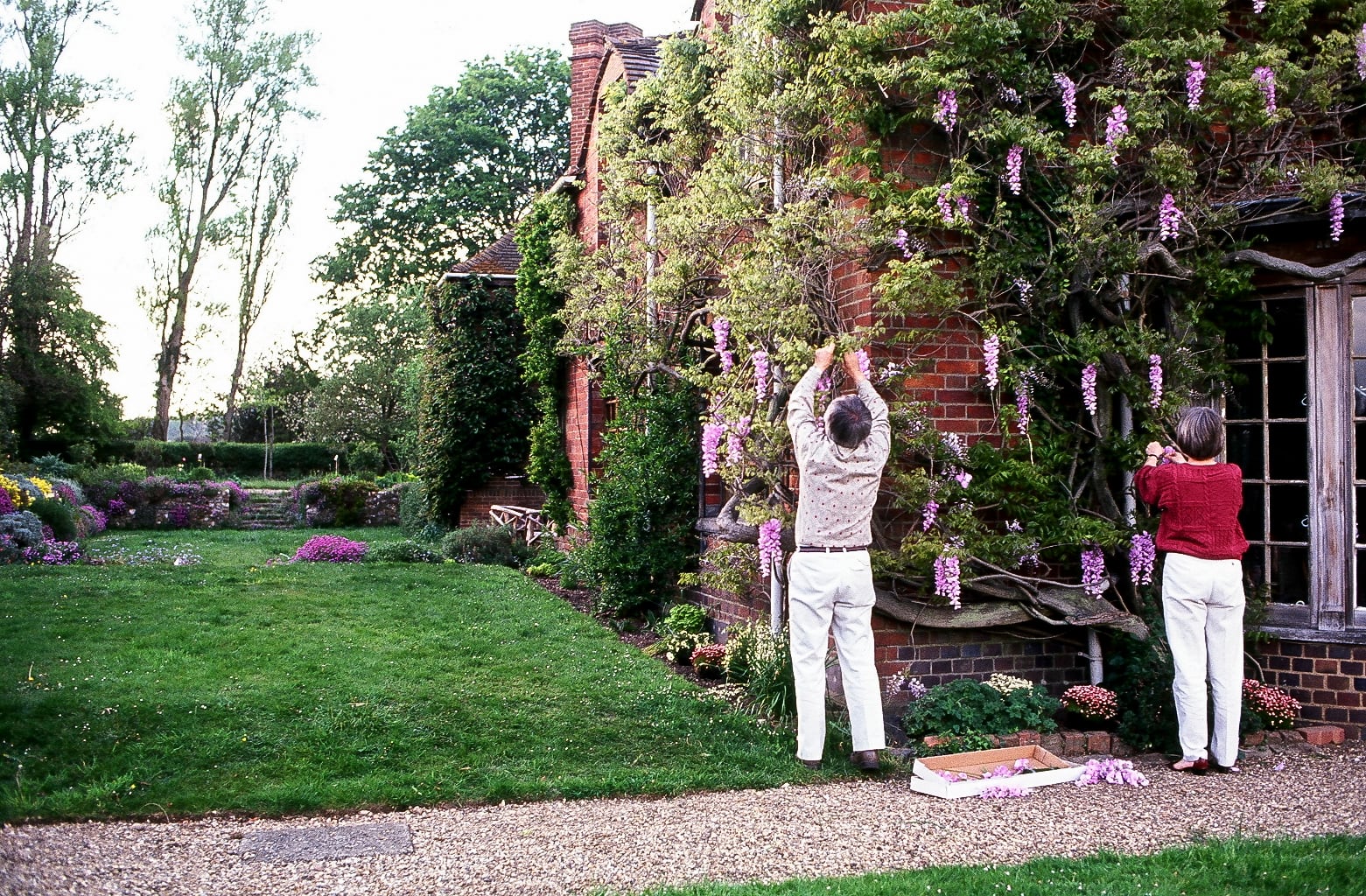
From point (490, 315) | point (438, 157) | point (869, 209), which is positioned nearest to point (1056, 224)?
point (869, 209)

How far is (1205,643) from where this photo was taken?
6.00m

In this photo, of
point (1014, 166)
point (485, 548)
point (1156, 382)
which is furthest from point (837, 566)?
point (485, 548)

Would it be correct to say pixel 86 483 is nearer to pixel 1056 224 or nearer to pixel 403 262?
pixel 403 262

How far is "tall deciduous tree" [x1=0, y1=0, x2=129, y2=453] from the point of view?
25859mm

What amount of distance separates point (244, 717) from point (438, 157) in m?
29.1

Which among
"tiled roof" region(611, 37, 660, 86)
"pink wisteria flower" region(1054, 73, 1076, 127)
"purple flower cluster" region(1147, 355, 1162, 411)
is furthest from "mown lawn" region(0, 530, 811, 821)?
"tiled roof" region(611, 37, 660, 86)

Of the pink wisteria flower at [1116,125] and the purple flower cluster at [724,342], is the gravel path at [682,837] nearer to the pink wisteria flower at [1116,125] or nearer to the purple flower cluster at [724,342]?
the purple flower cluster at [724,342]

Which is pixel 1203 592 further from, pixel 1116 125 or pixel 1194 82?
pixel 1194 82

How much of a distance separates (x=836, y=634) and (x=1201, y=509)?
2167 millimetres

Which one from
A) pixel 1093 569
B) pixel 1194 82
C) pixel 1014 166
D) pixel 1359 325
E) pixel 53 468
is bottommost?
pixel 1093 569

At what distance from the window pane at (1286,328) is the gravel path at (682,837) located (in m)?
2.87

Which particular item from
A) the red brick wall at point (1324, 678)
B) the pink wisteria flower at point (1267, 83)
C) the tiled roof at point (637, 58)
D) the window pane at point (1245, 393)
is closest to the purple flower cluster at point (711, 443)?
the window pane at point (1245, 393)

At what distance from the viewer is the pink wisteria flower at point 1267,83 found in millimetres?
6805

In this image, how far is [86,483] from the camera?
2167 cm
